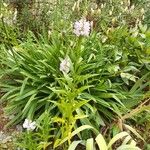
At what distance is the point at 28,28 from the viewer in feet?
18.7

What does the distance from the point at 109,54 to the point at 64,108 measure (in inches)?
58.8

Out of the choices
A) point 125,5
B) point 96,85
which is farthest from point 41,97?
point 125,5

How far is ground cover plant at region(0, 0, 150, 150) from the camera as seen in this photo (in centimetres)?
404

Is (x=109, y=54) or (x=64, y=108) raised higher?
(x=109, y=54)

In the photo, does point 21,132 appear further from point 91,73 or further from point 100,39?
point 100,39

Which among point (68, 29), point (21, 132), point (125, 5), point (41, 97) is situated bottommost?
point (21, 132)

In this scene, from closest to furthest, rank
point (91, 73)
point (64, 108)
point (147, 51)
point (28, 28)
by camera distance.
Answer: point (64, 108), point (91, 73), point (147, 51), point (28, 28)

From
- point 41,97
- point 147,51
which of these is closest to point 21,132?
point 41,97

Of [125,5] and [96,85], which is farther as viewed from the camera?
[125,5]

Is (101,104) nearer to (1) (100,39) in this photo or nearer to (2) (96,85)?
(2) (96,85)

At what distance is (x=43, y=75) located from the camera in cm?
460

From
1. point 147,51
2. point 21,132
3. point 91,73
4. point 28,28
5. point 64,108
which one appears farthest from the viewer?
point 28,28

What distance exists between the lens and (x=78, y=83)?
4566 millimetres

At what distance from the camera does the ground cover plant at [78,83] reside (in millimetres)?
4035
